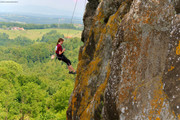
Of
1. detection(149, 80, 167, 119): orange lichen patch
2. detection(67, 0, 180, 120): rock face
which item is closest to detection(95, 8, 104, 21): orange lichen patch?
detection(67, 0, 180, 120): rock face

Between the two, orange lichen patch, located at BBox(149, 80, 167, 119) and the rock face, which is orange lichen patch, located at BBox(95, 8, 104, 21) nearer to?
the rock face

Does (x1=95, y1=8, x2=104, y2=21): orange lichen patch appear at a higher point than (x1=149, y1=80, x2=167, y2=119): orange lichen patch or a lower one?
higher

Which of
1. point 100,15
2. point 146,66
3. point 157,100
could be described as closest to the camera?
point 157,100

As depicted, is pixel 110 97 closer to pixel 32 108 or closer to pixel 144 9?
pixel 144 9

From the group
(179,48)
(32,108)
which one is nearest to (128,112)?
(179,48)

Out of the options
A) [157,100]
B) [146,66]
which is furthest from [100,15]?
[157,100]

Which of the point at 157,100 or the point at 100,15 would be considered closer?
the point at 157,100

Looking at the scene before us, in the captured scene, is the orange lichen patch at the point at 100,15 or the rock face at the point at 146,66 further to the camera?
the orange lichen patch at the point at 100,15

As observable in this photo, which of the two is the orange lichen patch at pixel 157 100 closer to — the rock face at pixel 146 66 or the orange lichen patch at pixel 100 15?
the rock face at pixel 146 66

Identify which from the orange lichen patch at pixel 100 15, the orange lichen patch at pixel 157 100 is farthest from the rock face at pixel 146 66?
the orange lichen patch at pixel 100 15

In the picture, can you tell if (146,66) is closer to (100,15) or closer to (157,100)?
(157,100)

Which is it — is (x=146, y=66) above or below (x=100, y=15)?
below

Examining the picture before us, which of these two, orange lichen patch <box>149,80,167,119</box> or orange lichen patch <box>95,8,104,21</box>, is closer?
orange lichen patch <box>149,80,167,119</box>

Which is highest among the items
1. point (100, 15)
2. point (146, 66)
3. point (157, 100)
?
point (100, 15)
